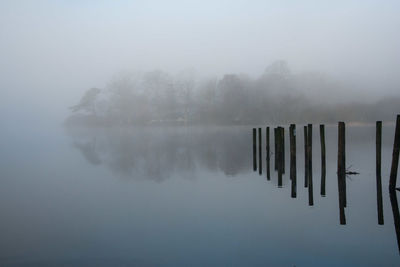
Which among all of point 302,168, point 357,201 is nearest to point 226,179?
point 302,168

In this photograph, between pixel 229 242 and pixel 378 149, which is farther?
pixel 378 149

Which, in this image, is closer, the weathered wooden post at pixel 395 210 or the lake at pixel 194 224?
the lake at pixel 194 224

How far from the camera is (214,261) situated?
25.2ft

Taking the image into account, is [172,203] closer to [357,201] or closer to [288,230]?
[288,230]

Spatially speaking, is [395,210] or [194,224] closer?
[194,224]

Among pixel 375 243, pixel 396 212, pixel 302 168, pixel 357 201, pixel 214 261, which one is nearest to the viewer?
pixel 214 261

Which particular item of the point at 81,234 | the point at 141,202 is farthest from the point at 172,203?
the point at 81,234

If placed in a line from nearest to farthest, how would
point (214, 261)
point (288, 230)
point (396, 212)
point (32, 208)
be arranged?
point (214, 261) → point (288, 230) → point (396, 212) → point (32, 208)

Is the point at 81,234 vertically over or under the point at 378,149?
under

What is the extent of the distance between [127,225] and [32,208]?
13.9ft

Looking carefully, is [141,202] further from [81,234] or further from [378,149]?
[378,149]

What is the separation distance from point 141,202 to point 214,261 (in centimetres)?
633

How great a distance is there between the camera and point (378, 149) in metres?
12.2

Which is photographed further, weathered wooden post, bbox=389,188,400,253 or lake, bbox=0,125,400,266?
weathered wooden post, bbox=389,188,400,253
